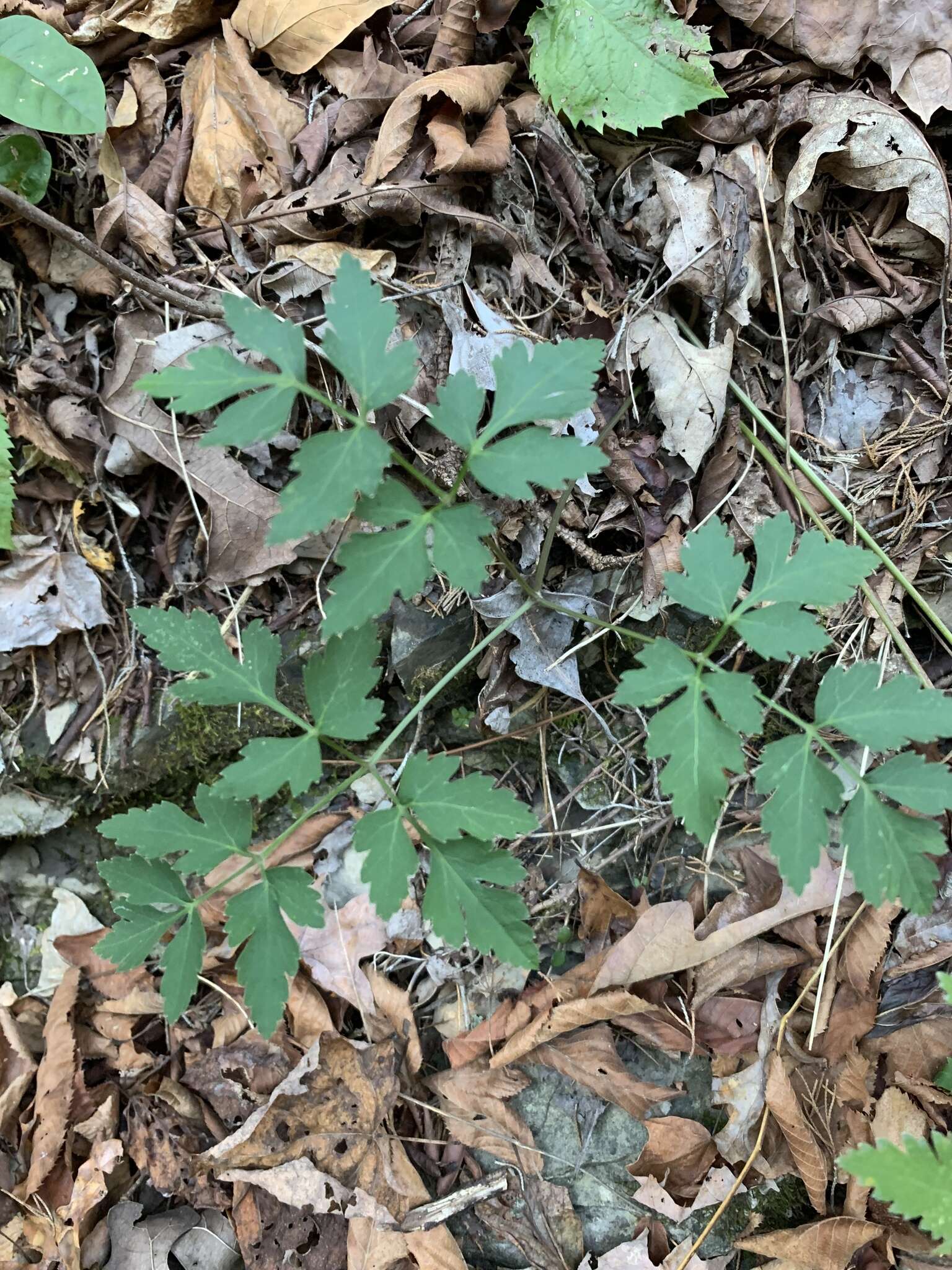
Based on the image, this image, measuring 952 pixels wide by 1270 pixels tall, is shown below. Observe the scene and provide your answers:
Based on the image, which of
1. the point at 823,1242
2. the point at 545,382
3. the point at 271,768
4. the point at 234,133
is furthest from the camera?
the point at 234,133

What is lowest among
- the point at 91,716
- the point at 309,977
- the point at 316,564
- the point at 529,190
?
the point at 309,977

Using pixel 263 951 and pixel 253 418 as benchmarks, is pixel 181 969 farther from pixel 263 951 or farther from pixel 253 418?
pixel 253 418

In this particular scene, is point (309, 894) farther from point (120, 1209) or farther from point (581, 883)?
point (120, 1209)

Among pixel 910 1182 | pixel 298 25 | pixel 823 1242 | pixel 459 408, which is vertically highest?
pixel 298 25

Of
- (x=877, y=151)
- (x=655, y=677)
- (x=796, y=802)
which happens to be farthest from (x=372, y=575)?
(x=877, y=151)

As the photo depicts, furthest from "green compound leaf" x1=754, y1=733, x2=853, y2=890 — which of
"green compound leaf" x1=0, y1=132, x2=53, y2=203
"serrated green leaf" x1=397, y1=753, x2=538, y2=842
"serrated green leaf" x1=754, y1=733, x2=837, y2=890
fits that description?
"green compound leaf" x1=0, y1=132, x2=53, y2=203

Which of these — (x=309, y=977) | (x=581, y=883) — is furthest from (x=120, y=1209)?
(x=581, y=883)
